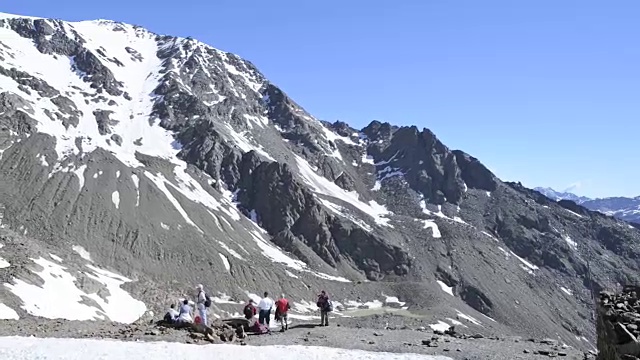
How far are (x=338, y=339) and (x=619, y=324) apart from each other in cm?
1432

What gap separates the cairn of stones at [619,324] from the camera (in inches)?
604

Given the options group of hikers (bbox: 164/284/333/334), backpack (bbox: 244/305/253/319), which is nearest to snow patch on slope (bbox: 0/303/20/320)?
group of hikers (bbox: 164/284/333/334)

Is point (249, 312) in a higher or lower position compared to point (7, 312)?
higher

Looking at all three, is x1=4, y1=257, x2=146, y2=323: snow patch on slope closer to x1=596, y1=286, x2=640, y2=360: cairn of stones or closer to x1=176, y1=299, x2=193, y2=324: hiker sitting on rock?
x1=176, y1=299, x2=193, y2=324: hiker sitting on rock

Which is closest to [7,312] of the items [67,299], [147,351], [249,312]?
[67,299]

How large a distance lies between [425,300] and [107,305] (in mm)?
94882

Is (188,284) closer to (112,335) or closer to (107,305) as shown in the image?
(107,305)

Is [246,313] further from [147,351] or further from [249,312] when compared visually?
[147,351]

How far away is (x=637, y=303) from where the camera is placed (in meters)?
18.0

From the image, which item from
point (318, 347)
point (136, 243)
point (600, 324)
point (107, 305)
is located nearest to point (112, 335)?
point (318, 347)

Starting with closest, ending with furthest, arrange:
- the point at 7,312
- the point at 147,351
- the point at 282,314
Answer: the point at 147,351, the point at 282,314, the point at 7,312

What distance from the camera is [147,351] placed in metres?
22.0

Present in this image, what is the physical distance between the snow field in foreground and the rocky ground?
64.2 inches

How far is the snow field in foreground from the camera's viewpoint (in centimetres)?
2127
